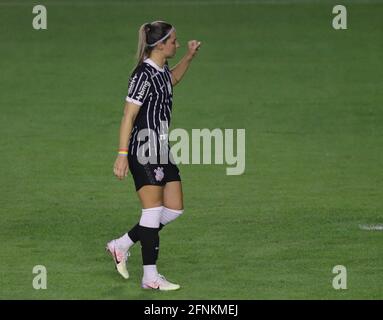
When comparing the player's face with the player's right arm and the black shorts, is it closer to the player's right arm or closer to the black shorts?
the player's right arm

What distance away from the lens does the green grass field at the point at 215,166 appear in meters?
12.6

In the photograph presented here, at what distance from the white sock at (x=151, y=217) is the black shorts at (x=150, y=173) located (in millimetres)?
225

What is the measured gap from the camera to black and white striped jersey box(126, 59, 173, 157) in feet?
38.4

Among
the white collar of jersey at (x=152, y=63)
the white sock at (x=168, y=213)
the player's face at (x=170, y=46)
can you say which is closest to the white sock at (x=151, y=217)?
the white sock at (x=168, y=213)

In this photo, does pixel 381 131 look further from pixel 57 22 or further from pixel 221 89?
pixel 57 22

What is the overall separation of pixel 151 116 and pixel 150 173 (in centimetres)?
51

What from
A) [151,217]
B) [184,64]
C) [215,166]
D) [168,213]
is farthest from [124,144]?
[215,166]

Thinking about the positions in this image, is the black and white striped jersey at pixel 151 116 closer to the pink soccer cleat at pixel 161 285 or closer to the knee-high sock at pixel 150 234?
the knee-high sock at pixel 150 234

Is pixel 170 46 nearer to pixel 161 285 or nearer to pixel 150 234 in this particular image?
pixel 150 234

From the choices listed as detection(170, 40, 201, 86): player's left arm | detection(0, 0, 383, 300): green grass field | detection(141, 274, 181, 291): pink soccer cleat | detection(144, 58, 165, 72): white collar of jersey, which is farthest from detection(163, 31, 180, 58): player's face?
detection(0, 0, 383, 300): green grass field

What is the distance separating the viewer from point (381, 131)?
20047 mm

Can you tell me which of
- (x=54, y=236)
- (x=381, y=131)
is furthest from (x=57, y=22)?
(x=54, y=236)

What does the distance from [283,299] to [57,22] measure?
17021 mm

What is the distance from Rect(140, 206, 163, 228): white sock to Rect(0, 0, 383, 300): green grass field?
0.60 metres
